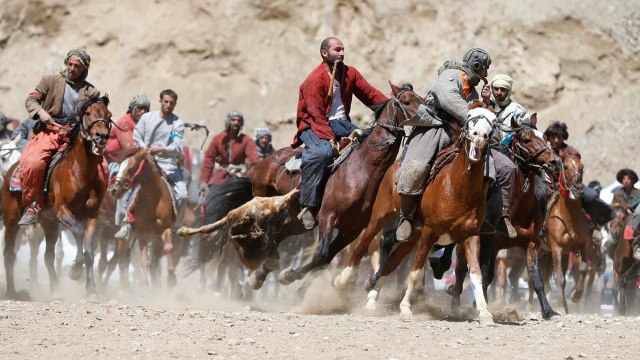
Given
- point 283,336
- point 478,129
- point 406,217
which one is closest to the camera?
point 283,336

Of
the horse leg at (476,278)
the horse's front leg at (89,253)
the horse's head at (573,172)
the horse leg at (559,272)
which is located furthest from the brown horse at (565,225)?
the horse's front leg at (89,253)

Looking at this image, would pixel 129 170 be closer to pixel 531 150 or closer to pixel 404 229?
pixel 404 229

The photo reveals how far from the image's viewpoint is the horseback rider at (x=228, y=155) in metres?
19.7

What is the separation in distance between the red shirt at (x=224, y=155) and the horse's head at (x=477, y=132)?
881 centimetres

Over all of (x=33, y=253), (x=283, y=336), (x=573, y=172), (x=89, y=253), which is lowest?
(x=283, y=336)

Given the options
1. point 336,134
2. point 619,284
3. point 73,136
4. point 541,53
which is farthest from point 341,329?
point 541,53

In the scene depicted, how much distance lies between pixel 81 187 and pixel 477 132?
538 centimetres

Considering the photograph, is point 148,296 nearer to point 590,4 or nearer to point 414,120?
point 414,120

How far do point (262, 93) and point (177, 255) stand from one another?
13655mm

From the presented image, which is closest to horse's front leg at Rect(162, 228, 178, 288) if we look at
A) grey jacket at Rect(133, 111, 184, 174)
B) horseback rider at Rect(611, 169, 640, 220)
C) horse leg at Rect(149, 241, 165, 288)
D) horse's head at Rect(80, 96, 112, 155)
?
horse leg at Rect(149, 241, 165, 288)

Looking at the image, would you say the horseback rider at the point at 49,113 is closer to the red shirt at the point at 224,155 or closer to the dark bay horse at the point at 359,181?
the dark bay horse at the point at 359,181

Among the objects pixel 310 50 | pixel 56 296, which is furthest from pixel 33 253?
pixel 310 50

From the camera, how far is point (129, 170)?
1698 centimetres

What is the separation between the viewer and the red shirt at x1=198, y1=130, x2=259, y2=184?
776 inches
